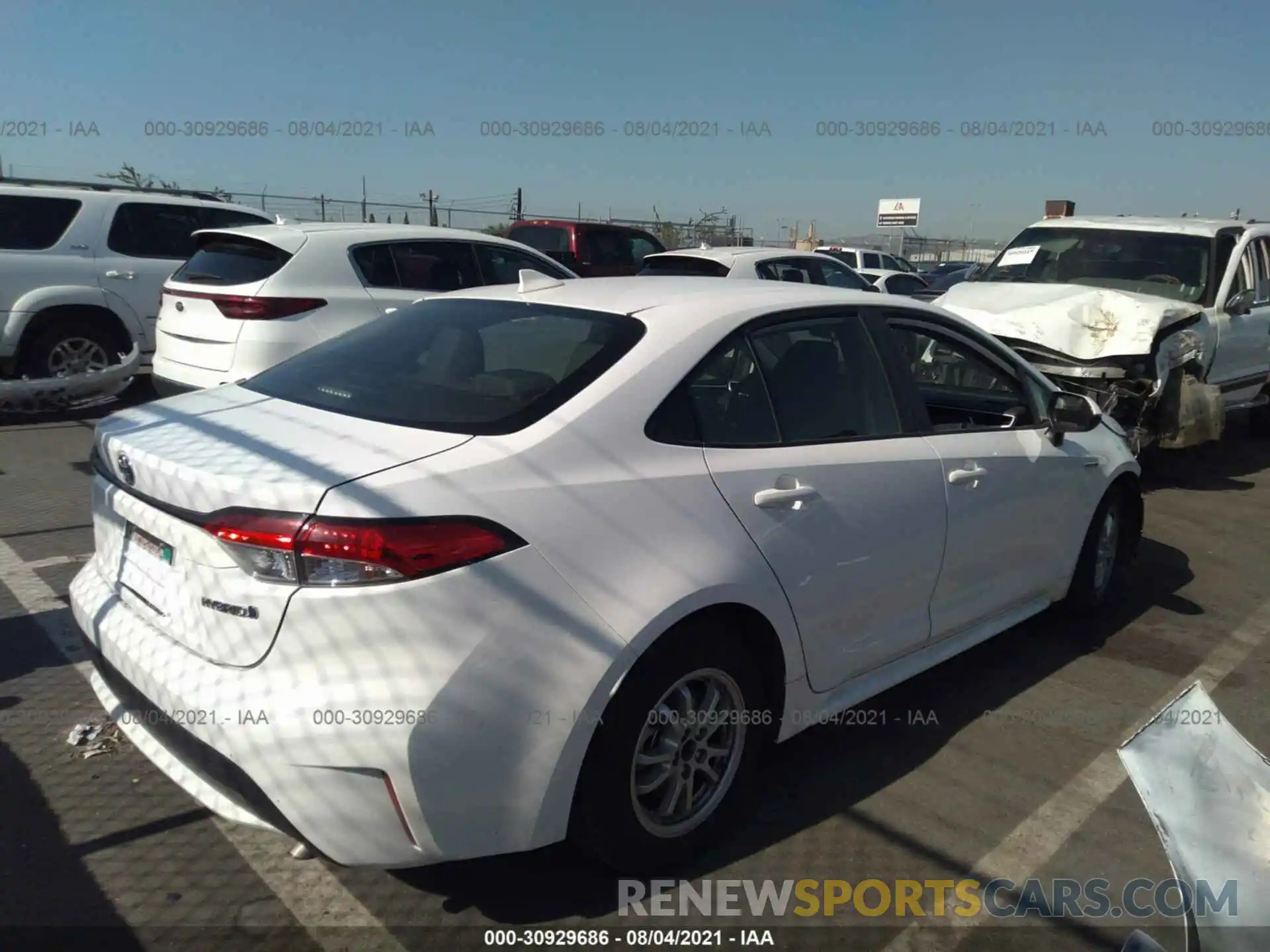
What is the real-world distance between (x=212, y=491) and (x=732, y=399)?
151 centimetres

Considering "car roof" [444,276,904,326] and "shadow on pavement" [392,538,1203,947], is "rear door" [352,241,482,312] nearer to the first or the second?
"car roof" [444,276,904,326]

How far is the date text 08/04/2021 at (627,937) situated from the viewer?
2562mm

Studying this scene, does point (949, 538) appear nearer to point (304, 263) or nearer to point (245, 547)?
point (245, 547)

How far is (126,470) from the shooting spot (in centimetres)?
270

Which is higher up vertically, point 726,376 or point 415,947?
point 726,376

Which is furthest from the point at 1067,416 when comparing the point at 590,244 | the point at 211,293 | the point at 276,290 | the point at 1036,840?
the point at 590,244

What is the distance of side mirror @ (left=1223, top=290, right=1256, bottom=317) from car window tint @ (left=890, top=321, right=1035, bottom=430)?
15.2ft

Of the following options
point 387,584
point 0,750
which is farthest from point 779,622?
point 0,750

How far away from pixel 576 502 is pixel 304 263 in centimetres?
541

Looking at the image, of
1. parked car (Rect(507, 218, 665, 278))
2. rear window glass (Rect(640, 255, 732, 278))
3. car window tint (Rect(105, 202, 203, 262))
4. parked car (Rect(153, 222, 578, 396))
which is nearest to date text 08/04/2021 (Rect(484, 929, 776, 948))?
parked car (Rect(153, 222, 578, 396))

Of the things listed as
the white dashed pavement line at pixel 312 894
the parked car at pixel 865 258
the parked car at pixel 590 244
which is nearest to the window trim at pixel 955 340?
the white dashed pavement line at pixel 312 894

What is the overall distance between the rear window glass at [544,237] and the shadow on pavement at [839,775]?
9.12m

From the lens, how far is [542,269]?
8.55 metres

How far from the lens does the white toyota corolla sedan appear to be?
7.29 feet
